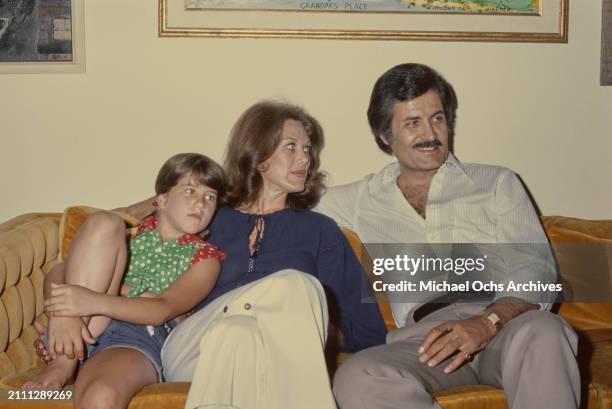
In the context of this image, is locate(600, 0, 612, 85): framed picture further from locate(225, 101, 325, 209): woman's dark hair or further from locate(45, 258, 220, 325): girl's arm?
locate(45, 258, 220, 325): girl's arm

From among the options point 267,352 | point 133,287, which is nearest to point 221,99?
point 133,287

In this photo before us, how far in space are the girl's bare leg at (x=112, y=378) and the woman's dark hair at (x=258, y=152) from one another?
2.24 ft

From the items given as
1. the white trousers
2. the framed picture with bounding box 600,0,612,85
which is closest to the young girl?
the white trousers

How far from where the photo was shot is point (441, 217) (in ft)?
8.40

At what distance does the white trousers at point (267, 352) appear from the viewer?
1.89m

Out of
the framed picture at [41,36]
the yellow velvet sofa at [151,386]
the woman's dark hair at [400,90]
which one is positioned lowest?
the yellow velvet sofa at [151,386]

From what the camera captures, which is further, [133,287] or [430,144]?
[430,144]

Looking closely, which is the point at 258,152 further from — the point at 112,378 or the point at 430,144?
the point at 112,378

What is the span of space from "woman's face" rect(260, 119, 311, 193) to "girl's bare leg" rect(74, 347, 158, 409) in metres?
0.72

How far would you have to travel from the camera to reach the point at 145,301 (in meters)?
2.16

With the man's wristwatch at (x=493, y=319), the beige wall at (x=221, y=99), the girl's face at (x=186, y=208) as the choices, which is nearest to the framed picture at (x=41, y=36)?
the beige wall at (x=221, y=99)

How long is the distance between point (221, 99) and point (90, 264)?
3.27ft

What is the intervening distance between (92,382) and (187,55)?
134cm

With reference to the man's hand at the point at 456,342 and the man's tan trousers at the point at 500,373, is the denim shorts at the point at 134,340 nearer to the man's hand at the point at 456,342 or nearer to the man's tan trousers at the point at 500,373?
the man's tan trousers at the point at 500,373
